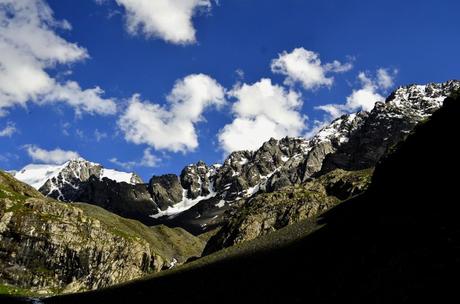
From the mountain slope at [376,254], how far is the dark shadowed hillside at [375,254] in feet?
0.66

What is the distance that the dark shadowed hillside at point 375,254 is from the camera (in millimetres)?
53156

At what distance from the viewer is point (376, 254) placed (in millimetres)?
67875

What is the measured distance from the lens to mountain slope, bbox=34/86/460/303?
173ft

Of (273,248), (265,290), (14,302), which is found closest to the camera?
(265,290)

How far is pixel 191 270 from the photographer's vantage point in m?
132

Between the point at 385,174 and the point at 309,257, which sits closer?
the point at 309,257

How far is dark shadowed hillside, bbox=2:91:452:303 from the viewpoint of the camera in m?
53.2

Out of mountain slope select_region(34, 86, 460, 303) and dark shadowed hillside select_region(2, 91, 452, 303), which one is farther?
dark shadowed hillside select_region(2, 91, 452, 303)

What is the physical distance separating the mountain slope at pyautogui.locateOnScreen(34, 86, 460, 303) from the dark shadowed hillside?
0.20 m

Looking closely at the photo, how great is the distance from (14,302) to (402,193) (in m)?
84.2

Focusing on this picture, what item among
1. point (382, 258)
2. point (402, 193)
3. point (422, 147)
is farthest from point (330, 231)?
point (382, 258)

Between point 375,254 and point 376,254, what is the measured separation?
261 mm

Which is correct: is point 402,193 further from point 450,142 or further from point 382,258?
point 382,258

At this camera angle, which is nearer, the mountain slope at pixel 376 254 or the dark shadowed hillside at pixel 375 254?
the mountain slope at pixel 376 254
